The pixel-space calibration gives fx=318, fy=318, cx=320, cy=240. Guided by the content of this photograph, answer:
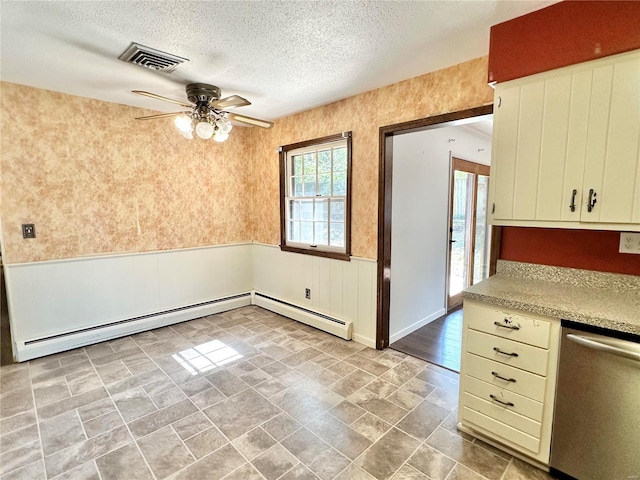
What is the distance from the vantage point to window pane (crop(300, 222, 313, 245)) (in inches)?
156

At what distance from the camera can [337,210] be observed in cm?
359

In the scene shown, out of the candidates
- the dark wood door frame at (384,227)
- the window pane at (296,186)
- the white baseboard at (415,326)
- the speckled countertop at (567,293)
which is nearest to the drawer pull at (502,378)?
the speckled countertop at (567,293)

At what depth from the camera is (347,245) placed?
133 inches

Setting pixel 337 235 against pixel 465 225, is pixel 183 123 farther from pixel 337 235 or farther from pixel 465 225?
pixel 465 225

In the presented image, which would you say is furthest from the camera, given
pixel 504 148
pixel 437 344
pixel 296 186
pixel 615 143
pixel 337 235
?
pixel 296 186

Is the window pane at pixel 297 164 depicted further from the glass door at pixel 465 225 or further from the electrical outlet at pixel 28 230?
the electrical outlet at pixel 28 230

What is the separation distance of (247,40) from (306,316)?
285 centimetres

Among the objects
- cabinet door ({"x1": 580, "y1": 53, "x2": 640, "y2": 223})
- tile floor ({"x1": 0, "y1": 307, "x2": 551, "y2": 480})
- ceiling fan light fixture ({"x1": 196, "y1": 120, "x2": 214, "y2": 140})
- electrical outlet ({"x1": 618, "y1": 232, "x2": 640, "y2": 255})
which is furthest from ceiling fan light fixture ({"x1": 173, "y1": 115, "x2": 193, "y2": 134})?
electrical outlet ({"x1": 618, "y1": 232, "x2": 640, "y2": 255})

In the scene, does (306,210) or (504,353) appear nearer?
(504,353)

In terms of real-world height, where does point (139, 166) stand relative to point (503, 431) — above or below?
above

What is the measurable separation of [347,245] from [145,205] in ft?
7.74

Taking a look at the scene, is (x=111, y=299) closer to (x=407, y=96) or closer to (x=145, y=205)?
(x=145, y=205)

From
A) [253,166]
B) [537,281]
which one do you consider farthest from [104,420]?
[253,166]

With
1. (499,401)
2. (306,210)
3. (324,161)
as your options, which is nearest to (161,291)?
(306,210)
